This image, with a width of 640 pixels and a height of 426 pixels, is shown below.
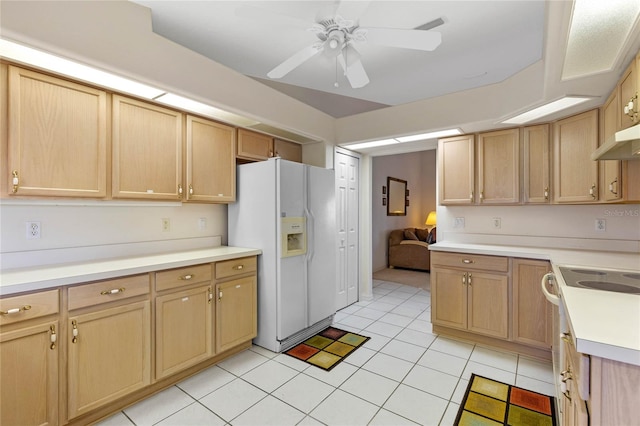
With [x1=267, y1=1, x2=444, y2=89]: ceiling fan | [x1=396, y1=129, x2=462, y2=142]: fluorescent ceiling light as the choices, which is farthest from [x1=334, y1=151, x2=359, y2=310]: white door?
[x1=267, y1=1, x2=444, y2=89]: ceiling fan

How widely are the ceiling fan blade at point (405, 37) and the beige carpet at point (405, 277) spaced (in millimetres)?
3785

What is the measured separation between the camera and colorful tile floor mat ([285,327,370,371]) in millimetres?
2529

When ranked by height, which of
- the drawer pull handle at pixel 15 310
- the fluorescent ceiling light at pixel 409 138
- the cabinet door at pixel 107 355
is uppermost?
the fluorescent ceiling light at pixel 409 138

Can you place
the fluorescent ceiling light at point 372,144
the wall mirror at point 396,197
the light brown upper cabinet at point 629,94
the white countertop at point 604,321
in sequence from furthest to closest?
1. the wall mirror at point 396,197
2. the fluorescent ceiling light at point 372,144
3. the light brown upper cabinet at point 629,94
4. the white countertop at point 604,321

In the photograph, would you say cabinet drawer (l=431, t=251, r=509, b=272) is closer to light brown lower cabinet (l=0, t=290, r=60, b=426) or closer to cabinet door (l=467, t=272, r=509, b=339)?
cabinet door (l=467, t=272, r=509, b=339)

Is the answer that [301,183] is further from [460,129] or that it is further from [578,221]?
[578,221]

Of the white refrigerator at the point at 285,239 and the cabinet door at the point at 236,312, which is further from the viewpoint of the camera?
the white refrigerator at the point at 285,239

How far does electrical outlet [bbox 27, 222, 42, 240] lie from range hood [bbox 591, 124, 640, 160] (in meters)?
3.25

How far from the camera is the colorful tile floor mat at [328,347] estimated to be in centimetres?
253

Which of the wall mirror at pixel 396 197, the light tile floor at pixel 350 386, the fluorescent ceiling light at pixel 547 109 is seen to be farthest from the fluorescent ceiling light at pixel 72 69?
the wall mirror at pixel 396 197

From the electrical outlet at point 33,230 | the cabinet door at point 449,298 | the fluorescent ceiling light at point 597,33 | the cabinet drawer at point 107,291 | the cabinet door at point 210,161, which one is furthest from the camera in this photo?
the cabinet door at point 449,298

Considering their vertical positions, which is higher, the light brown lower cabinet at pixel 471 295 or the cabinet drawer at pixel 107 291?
the cabinet drawer at pixel 107 291

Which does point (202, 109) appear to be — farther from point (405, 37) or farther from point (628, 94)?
point (628, 94)

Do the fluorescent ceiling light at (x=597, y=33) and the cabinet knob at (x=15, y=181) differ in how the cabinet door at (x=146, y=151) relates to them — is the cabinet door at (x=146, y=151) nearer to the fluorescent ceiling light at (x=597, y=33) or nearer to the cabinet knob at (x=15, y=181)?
the cabinet knob at (x=15, y=181)
